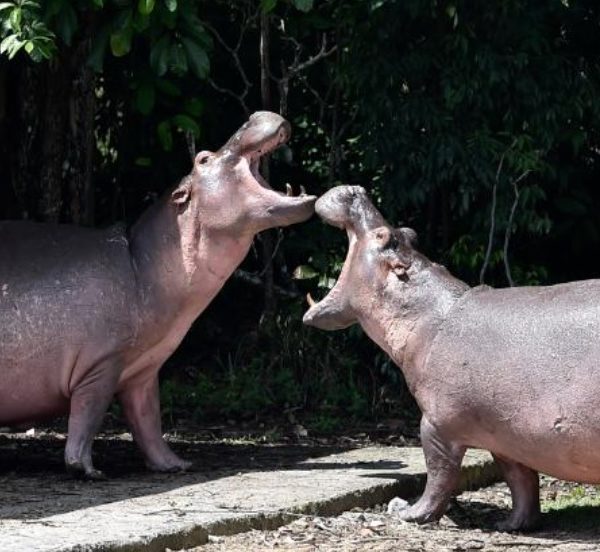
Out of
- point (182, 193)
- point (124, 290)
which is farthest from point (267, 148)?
point (124, 290)

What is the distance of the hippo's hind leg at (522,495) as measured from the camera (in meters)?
6.20

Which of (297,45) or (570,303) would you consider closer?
(570,303)

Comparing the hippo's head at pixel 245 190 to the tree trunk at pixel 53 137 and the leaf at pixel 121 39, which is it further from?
the tree trunk at pixel 53 137

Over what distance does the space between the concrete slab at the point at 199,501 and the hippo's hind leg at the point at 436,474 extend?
367 mm

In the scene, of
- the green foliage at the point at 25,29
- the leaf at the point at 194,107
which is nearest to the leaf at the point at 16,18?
the green foliage at the point at 25,29

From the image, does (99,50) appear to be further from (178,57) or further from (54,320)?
(54,320)

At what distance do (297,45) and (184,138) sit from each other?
95 cm

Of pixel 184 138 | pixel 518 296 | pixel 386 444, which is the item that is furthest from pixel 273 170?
pixel 518 296

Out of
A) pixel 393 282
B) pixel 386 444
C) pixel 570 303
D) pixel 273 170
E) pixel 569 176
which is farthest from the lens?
pixel 273 170

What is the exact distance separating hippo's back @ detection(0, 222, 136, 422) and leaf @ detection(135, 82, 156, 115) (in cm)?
108

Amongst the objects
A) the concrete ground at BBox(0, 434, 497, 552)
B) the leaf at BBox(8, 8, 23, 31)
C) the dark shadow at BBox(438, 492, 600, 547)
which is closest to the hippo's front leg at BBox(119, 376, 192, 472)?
the concrete ground at BBox(0, 434, 497, 552)

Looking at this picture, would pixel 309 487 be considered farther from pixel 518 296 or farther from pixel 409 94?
pixel 409 94

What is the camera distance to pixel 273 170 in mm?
10312

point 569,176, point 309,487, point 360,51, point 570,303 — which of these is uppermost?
point 360,51
